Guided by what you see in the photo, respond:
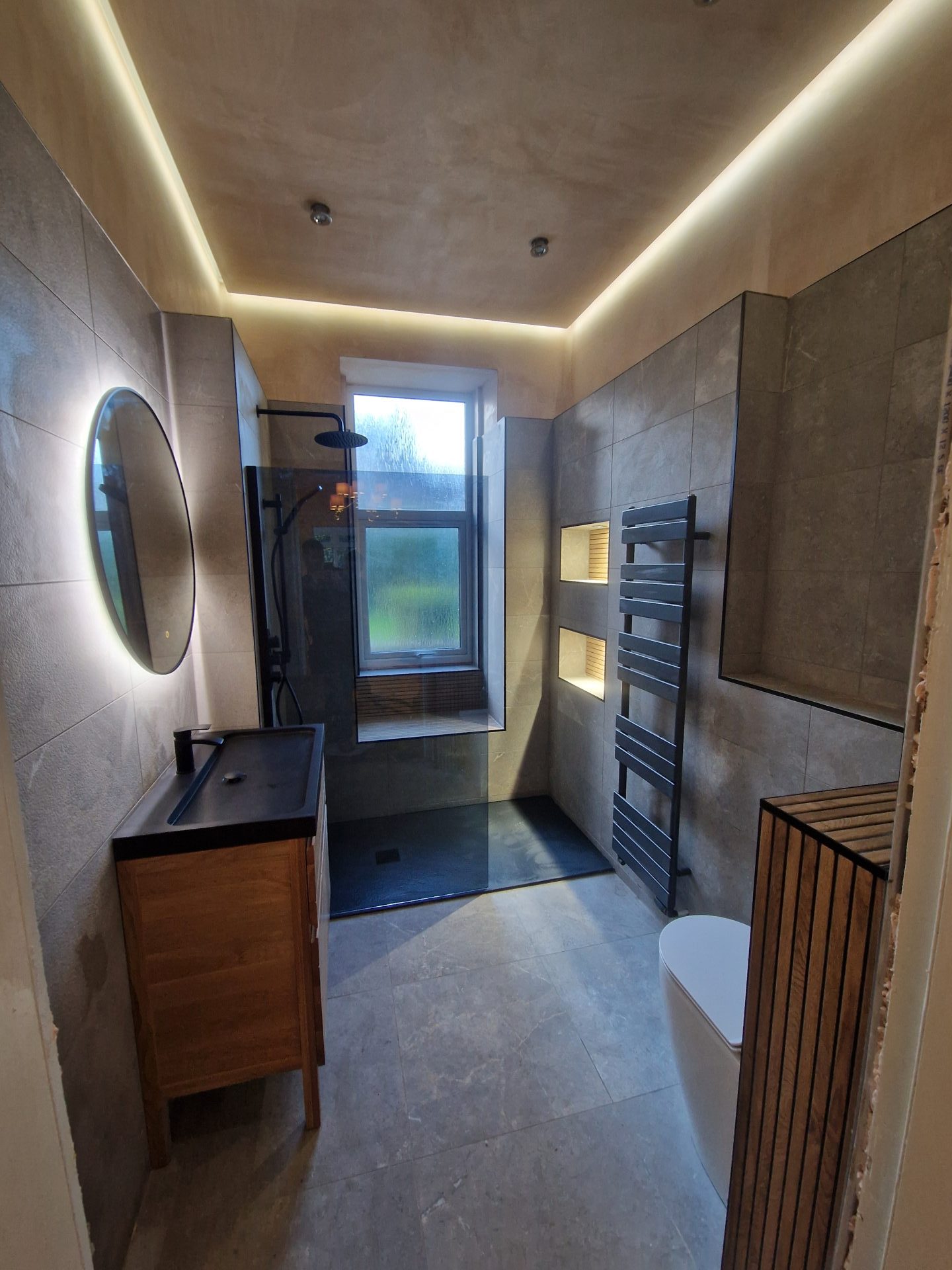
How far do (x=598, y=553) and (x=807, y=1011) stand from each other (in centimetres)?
228

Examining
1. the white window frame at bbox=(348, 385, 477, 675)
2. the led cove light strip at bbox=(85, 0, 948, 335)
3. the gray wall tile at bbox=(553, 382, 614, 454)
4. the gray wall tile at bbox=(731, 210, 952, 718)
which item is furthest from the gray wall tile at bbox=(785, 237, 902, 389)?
the white window frame at bbox=(348, 385, 477, 675)

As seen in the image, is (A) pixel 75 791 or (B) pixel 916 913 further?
(A) pixel 75 791

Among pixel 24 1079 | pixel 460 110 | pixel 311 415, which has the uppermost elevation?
pixel 460 110

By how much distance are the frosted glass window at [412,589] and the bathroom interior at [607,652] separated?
1.46ft

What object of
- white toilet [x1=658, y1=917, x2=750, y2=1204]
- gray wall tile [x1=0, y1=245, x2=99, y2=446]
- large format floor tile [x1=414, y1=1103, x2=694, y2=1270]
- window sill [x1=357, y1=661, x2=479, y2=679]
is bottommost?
large format floor tile [x1=414, y1=1103, x2=694, y2=1270]

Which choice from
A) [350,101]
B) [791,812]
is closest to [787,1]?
[350,101]

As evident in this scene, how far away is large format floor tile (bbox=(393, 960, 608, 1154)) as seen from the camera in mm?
1407

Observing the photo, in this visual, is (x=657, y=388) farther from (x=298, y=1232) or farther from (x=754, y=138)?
(x=298, y=1232)

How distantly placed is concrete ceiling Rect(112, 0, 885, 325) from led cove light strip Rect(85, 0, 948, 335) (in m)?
0.04

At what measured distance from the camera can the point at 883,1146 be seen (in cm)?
39

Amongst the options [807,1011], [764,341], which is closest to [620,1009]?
[807,1011]

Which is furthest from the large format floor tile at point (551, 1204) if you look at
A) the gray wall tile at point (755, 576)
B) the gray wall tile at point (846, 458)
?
the gray wall tile at point (846, 458)

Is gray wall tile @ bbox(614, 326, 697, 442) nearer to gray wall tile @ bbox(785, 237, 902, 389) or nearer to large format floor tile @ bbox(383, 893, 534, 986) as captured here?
gray wall tile @ bbox(785, 237, 902, 389)

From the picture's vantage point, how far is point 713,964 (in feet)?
4.30
